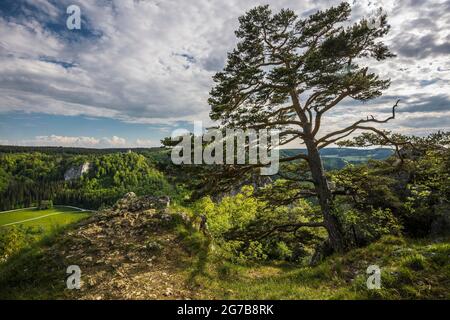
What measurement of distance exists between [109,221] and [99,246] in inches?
91.0

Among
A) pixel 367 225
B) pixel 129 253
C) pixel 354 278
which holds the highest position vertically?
pixel 367 225

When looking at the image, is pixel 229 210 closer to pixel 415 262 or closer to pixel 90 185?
pixel 415 262

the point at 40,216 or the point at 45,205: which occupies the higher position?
the point at 45,205

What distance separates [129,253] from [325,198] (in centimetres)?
978

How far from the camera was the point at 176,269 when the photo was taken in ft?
29.4

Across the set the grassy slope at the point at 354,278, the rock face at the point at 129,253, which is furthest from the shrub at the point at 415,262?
the rock face at the point at 129,253

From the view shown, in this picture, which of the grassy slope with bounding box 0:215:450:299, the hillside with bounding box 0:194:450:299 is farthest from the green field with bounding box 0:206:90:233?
the grassy slope with bounding box 0:215:450:299

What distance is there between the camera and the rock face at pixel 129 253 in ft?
24.2

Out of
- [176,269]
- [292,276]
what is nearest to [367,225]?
[292,276]

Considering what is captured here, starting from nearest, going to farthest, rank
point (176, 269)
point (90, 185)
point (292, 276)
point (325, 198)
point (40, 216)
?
point (176, 269) < point (292, 276) < point (325, 198) < point (40, 216) < point (90, 185)

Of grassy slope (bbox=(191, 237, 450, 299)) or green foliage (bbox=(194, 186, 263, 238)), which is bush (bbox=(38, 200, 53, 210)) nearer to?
green foliage (bbox=(194, 186, 263, 238))

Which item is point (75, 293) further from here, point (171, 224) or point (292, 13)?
point (292, 13)

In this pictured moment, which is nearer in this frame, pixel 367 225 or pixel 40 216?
pixel 367 225
